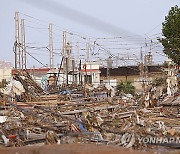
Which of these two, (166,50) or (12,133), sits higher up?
(166,50)

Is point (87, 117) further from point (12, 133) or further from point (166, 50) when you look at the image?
point (166, 50)

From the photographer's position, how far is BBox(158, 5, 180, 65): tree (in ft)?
79.6

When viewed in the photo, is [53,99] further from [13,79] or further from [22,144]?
[22,144]

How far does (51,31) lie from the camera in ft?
112

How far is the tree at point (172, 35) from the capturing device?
2425cm

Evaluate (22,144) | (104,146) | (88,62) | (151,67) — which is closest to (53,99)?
(22,144)

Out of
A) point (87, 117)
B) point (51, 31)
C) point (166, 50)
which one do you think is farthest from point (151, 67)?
point (87, 117)

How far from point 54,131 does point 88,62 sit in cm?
3476

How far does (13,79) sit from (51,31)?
14224 millimetres

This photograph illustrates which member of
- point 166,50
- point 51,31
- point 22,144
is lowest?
point 22,144

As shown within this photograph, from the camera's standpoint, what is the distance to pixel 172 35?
2492cm

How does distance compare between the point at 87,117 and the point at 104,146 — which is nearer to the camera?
the point at 104,146

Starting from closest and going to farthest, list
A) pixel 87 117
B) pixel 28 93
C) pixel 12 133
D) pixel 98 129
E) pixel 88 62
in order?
pixel 98 129 < pixel 12 133 < pixel 87 117 < pixel 28 93 < pixel 88 62

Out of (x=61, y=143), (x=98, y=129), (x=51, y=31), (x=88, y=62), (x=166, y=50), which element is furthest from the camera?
(x=88, y=62)
